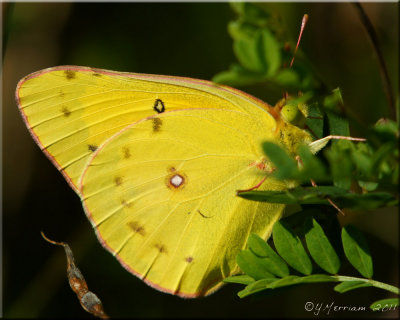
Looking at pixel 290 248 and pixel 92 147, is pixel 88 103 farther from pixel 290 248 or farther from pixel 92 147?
pixel 290 248

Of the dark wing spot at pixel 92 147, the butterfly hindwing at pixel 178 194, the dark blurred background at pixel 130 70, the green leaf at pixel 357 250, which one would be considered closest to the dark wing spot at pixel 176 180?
the butterfly hindwing at pixel 178 194

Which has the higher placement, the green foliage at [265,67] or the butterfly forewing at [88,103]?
the green foliage at [265,67]

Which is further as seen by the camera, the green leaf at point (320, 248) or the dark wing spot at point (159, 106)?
the dark wing spot at point (159, 106)

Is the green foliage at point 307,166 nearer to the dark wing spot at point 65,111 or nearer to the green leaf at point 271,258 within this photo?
the green leaf at point 271,258

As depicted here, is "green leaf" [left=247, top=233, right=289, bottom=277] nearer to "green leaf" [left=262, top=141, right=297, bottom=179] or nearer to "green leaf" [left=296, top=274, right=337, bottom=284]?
"green leaf" [left=296, top=274, right=337, bottom=284]

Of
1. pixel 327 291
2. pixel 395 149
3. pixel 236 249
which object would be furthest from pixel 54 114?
pixel 327 291

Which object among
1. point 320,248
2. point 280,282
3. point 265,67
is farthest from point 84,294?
point 265,67

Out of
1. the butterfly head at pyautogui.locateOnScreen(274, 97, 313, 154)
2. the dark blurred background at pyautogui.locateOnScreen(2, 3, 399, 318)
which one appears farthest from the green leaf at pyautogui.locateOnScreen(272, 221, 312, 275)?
the dark blurred background at pyautogui.locateOnScreen(2, 3, 399, 318)
